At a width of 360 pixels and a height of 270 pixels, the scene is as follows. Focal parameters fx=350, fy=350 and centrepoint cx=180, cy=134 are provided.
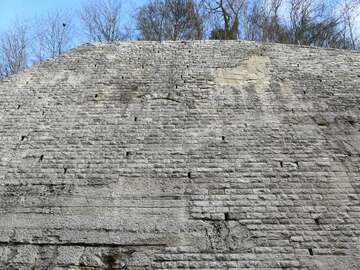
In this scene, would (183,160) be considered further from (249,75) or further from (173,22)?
(173,22)

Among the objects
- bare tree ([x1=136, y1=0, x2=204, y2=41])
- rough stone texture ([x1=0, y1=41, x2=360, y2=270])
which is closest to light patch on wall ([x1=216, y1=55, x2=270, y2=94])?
rough stone texture ([x1=0, y1=41, x2=360, y2=270])

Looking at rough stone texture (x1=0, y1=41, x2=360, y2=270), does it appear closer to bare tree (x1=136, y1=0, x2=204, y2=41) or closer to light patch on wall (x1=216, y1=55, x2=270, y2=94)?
light patch on wall (x1=216, y1=55, x2=270, y2=94)

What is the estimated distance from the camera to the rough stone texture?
12.2ft

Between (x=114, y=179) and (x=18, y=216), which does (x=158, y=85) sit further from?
(x=18, y=216)

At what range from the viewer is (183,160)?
15.3 ft

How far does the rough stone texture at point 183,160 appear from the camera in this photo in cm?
372

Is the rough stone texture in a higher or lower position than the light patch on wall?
lower

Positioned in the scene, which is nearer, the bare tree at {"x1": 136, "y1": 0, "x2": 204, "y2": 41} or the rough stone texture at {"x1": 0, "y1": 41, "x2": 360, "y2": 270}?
the rough stone texture at {"x1": 0, "y1": 41, "x2": 360, "y2": 270}

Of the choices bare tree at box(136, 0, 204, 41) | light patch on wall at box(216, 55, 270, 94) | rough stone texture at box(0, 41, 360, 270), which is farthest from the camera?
bare tree at box(136, 0, 204, 41)

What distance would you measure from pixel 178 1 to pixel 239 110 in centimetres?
1149

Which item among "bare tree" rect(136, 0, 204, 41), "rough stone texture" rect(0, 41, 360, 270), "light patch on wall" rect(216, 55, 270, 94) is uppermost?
"bare tree" rect(136, 0, 204, 41)

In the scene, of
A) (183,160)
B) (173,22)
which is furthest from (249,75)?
(173,22)

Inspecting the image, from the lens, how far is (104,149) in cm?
484

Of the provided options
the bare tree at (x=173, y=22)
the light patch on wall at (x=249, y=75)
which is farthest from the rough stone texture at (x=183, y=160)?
the bare tree at (x=173, y=22)
